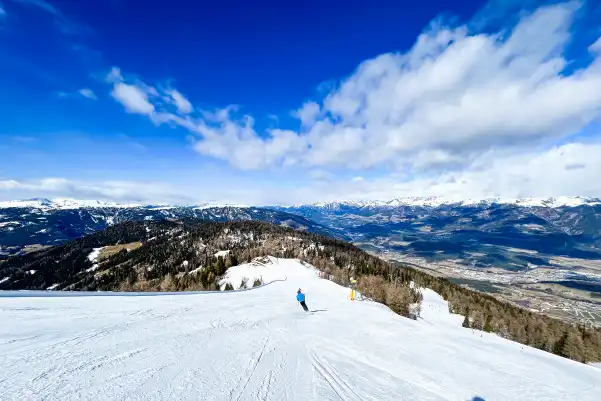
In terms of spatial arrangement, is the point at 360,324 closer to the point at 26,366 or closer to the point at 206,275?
the point at 26,366

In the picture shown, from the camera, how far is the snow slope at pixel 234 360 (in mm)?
7805

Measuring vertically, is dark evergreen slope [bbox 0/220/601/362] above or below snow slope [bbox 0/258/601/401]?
below

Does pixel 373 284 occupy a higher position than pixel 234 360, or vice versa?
pixel 234 360

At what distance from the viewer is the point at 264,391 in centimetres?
848

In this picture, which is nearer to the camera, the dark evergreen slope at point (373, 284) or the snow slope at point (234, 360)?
the snow slope at point (234, 360)

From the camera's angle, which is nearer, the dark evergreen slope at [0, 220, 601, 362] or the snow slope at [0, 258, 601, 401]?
the snow slope at [0, 258, 601, 401]

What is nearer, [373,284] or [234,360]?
[234,360]

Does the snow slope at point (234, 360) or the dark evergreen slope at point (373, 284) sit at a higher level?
the snow slope at point (234, 360)

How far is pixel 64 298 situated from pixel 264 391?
16.1 meters

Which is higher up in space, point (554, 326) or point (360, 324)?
point (360, 324)

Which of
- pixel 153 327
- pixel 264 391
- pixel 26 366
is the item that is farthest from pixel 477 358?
pixel 26 366

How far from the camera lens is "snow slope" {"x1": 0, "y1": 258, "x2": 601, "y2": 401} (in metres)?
7.80

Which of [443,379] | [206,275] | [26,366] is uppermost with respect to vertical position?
[26,366]

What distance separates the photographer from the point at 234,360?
35.1ft
